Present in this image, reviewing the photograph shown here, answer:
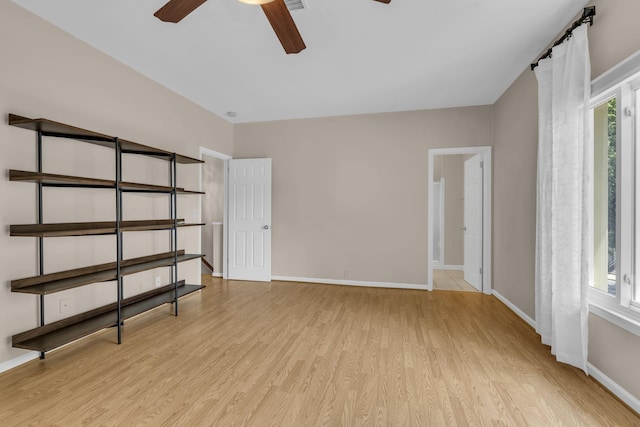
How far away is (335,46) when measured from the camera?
2893mm

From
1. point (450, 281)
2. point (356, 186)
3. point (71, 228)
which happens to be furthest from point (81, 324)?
point (450, 281)

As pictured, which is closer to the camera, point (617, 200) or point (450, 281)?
point (617, 200)

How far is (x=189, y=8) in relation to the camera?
5.85 ft

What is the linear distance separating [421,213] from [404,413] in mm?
3290

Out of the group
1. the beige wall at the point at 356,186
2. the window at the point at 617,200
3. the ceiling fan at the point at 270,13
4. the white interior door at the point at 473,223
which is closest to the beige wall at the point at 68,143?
the ceiling fan at the point at 270,13

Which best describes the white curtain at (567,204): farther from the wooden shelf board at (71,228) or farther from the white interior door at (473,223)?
the wooden shelf board at (71,228)

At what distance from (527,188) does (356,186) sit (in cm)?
235

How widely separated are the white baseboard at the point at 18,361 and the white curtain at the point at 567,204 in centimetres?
421

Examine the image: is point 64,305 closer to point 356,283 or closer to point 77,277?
point 77,277

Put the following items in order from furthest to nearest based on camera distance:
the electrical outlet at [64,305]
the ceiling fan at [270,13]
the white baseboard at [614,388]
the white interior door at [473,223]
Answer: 1. the white interior door at [473,223]
2. the electrical outlet at [64,305]
3. the white baseboard at [614,388]
4. the ceiling fan at [270,13]

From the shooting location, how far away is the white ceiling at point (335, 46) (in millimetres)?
2361

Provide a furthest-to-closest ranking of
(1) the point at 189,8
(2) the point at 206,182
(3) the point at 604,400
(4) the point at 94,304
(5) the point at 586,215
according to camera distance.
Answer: (2) the point at 206,182
(4) the point at 94,304
(5) the point at 586,215
(3) the point at 604,400
(1) the point at 189,8

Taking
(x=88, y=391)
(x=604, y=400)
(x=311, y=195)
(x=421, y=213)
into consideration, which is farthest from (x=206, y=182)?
(x=604, y=400)

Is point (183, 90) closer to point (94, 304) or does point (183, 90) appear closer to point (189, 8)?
point (189, 8)
